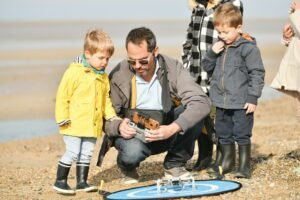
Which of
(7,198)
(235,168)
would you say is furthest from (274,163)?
(7,198)

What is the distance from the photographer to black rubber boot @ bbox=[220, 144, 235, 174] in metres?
8.14

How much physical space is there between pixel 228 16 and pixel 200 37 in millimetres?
649

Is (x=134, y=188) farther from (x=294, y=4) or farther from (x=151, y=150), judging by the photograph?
(x=294, y=4)

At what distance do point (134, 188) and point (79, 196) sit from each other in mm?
481

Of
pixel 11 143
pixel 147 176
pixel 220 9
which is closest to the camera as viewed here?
pixel 220 9

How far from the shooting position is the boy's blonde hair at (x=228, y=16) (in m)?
7.76

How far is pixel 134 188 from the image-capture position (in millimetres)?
7660

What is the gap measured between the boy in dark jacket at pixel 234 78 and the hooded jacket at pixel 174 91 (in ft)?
0.95

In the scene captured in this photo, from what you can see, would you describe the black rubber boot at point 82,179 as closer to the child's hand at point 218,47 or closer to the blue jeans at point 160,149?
the blue jeans at point 160,149

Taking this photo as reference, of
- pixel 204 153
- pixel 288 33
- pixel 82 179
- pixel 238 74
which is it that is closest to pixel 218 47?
pixel 238 74

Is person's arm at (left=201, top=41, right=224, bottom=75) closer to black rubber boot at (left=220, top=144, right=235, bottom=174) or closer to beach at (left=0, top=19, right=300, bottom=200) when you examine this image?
black rubber boot at (left=220, top=144, right=235, bottom=174)

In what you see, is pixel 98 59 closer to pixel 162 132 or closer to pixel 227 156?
pixel 162 132

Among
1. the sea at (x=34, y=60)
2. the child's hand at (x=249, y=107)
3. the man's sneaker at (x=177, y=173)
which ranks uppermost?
the child's hand at (x=249, y=107)

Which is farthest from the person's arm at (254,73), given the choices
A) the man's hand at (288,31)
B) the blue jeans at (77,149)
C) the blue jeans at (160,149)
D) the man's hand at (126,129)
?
the blue jeans at (77,149)
